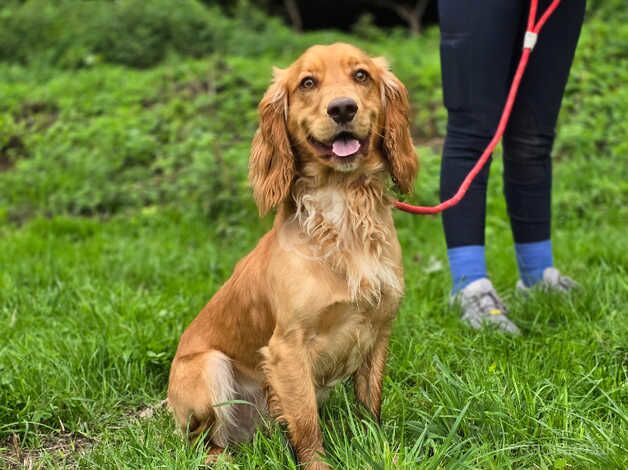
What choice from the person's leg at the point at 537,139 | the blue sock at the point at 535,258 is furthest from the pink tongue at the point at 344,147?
the blue sock at the point at 535,258

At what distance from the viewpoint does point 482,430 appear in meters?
2.33

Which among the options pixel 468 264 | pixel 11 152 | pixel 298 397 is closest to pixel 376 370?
pixel 298 397

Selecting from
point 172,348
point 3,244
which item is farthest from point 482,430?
point 3,244

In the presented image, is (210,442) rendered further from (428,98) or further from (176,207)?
(428,98)

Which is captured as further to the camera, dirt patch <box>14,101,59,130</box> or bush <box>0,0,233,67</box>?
bush <box>0,0,233,67</box>

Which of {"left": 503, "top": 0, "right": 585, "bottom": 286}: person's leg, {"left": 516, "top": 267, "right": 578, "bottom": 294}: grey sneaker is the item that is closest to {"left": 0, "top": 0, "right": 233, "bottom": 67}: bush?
{"left": 503, "top": 0, "right": 585, "bottom": 286}: person's leg

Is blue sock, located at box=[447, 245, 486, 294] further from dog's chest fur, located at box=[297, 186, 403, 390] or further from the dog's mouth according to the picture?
the dog's mouth

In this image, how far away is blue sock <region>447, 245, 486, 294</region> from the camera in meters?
3.48

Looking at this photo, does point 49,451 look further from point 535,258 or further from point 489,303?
point 535,258

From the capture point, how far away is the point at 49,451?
2.67m

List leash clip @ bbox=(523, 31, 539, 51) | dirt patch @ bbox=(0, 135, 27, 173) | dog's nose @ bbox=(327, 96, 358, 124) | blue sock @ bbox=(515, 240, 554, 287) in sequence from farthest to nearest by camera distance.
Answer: dirt patch @ bbox=(0, 135, 27, 173) → blue sock @ bbox=(515, 240, 554, 287) → leash clip @ bbox=(523, 31, 539, 51) → dog's nose @ bbox=(327, 96, 358, 124)

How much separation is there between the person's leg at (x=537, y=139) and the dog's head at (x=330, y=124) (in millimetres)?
1026

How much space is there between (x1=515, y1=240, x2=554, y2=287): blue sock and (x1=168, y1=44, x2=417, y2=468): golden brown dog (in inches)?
51.8

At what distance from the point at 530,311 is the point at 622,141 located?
10.9 ft
